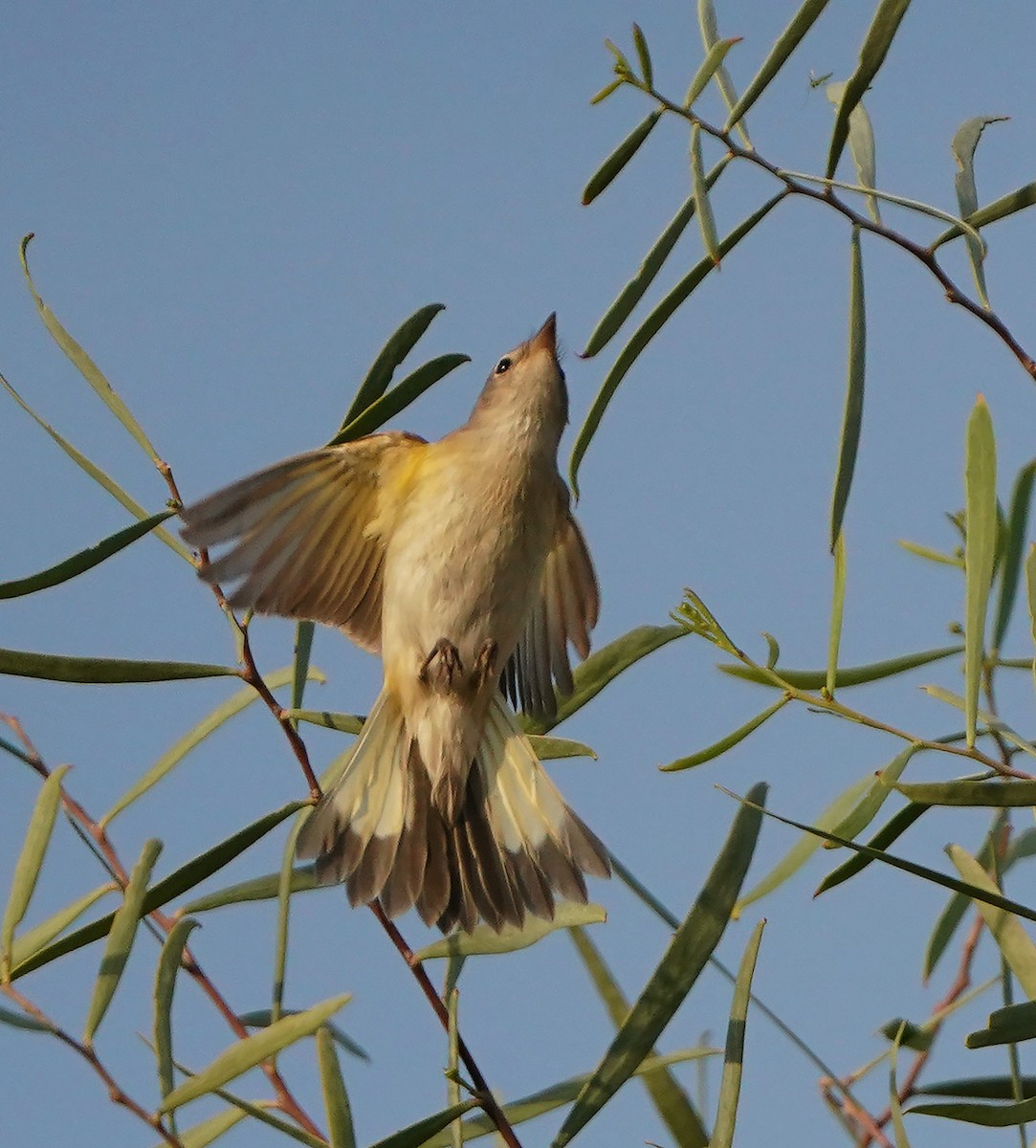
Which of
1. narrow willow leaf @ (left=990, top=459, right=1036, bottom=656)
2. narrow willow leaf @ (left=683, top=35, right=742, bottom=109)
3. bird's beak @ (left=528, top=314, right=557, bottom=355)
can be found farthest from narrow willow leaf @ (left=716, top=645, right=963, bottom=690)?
bird's beak @ (left=528, top=314, right=557, bottom=355)

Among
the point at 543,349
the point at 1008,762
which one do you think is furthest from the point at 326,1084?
the point at 543,349

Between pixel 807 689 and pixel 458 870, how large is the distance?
126 centimetres

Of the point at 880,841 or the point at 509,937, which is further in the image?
the point at 509,937

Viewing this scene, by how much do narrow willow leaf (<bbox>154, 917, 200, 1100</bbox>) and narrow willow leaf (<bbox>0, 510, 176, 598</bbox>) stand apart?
1.74 ft

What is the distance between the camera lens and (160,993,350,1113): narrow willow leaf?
1.87 meters

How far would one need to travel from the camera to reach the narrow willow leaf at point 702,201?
5.40 feet

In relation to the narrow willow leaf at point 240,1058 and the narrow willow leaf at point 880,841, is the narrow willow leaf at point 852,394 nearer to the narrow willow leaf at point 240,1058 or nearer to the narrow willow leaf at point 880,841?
the narrow willow leaf at point 880,841

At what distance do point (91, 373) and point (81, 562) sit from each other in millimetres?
495

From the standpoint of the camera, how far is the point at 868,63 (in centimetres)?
171

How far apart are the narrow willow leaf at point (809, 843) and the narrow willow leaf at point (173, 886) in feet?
2.46

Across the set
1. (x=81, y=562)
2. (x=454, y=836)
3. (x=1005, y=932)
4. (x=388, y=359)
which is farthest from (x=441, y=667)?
(x=1005, y=932)

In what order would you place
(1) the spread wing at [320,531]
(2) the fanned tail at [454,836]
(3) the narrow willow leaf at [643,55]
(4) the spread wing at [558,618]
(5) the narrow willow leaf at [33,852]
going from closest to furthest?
(3) the narrow willow leaf at [643,55] → (5) the narrow willow leaf at [33,852] → (2) the fanned tail at [454,836] → (1) the spread wing at [320,531] → (4) the spread wing at [558,618]

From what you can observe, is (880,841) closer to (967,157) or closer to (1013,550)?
(1013,550)

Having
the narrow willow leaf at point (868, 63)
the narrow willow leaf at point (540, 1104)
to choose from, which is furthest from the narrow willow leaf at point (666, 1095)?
the narrow willow leaf at point (868, 63)
